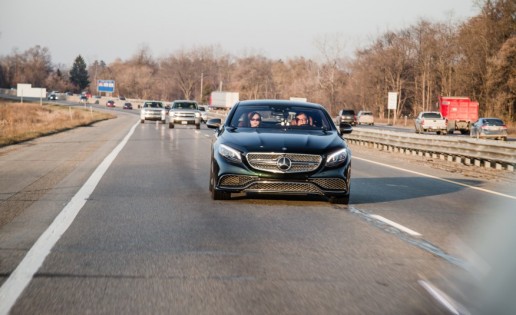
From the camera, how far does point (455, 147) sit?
23062mm

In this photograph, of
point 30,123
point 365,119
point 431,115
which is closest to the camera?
point 431,115

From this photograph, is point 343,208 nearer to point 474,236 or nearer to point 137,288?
point 474,236

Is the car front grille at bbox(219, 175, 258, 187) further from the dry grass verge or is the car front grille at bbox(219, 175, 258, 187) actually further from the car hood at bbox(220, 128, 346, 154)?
the dry grass verge

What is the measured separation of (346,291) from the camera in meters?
5.32

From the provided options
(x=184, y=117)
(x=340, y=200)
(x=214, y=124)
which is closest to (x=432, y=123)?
(x=184, y=117)

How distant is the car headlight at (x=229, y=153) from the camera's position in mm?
9969

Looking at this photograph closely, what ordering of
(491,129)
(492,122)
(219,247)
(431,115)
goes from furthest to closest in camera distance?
(431,115) → (492,122) → (491,129) → (219,247)

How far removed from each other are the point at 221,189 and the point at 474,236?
3529 mm

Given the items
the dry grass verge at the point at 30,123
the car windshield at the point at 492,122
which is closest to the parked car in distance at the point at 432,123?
the car windshield at the point at 492,122

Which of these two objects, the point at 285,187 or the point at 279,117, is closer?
the point at 285,187

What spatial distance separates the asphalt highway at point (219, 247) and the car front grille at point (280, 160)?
1.85ft

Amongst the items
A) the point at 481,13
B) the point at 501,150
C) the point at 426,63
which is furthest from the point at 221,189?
the point at 426,63

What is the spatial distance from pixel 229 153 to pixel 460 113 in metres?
43.0

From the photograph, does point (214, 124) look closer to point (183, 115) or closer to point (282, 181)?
point (282, 181)
